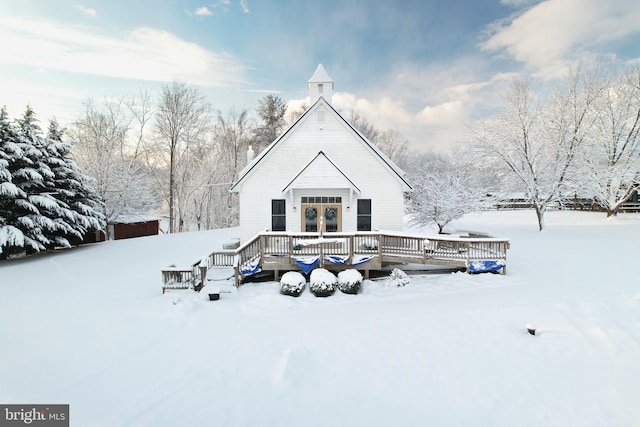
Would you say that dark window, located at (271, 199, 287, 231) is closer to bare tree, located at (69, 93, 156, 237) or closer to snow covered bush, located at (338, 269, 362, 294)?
snow covered bush, located at (338, 269, 362, 294)

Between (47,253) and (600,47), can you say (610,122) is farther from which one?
(47,253)

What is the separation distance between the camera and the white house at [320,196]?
13.4 metres

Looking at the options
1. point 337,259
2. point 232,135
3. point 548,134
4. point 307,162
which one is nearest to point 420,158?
point 548,134

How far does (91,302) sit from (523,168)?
2522 centimetres

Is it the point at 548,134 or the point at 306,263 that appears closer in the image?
the point at 306,263

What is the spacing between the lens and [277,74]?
21.6 meters

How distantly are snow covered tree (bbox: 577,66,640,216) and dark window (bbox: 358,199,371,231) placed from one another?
16.7 m

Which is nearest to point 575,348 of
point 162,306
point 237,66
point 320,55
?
point 162,306

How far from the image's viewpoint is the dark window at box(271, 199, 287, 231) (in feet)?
44.3

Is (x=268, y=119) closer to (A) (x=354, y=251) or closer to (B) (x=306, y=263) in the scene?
(A) (x=354, y=251)

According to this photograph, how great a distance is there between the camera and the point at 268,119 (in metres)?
35.1

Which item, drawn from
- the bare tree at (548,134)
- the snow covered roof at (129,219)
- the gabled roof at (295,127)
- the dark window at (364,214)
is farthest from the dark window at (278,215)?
the snow covered roof at (129,219)
